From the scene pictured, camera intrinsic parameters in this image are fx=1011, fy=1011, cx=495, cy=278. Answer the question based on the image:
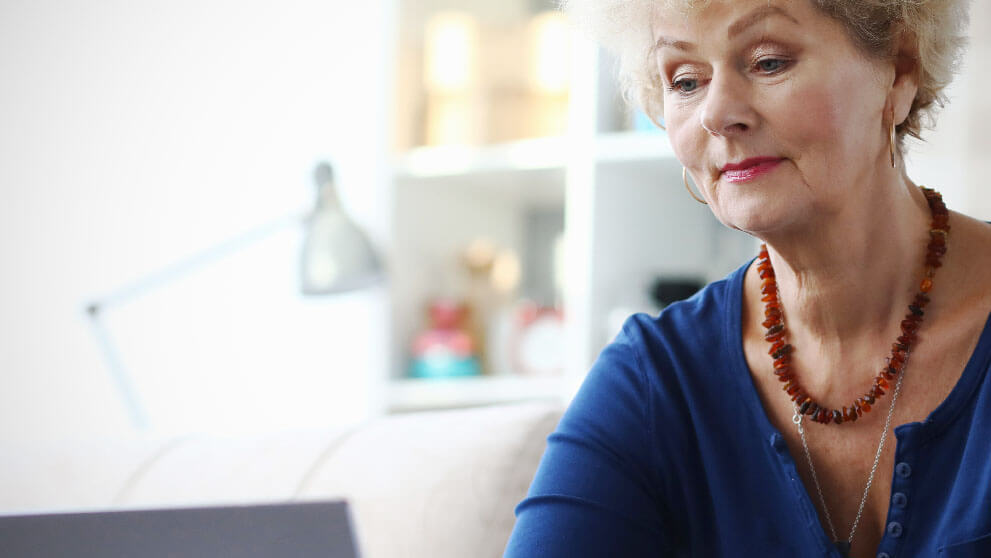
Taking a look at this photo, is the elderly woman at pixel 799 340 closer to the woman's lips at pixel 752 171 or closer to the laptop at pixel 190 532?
the woman's lips at pixel 752 171

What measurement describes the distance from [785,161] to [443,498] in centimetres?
53

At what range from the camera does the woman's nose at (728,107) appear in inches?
34.4

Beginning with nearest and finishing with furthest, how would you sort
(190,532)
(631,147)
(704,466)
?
(190,532), (704,466), (631,147)

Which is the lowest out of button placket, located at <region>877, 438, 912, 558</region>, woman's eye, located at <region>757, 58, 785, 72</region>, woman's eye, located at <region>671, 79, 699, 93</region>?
button placket, located at <region>877, 438, 912, 558</region>

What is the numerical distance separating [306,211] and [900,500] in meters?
1.98

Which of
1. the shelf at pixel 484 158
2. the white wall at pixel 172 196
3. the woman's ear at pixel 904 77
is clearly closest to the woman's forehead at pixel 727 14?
the woman's ear at pixel 904 77

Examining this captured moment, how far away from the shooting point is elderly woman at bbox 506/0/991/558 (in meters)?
0.87

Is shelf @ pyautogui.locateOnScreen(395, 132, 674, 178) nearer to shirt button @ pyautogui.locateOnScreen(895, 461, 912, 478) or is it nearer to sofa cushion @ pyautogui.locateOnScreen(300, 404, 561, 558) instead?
sofa cushion @ pyautogui.locateOnScreen(300, 404, 561, 558)

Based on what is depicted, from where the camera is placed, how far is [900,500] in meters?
0.89

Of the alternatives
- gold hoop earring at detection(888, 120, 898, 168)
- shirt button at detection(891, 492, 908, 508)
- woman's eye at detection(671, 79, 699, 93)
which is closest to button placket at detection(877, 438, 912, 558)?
shirt button at detection(891, 492, 908, 508)

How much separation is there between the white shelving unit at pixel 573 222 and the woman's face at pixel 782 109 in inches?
43.2

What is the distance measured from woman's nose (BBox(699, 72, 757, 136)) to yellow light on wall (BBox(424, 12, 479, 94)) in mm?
1487

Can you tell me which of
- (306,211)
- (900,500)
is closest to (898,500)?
(900,500)

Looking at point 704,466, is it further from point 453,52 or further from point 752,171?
point 453,52
